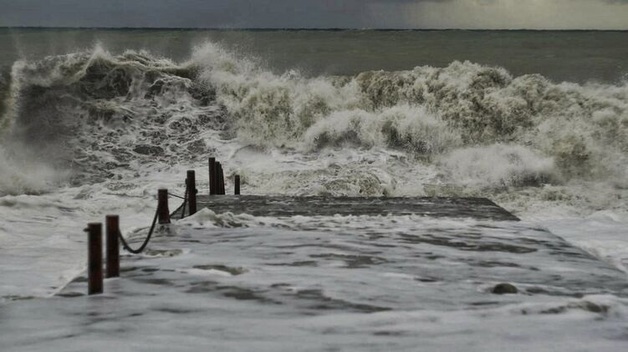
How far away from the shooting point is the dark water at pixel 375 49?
36.9 metres

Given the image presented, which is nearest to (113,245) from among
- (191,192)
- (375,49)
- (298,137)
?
(191,192)

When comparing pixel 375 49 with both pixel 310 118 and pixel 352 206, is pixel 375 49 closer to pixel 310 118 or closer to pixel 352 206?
pixel 310 118

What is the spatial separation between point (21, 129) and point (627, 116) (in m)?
17.1

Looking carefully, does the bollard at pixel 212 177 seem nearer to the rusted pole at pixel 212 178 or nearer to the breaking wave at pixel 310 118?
the rusted pole at pixel 212 178

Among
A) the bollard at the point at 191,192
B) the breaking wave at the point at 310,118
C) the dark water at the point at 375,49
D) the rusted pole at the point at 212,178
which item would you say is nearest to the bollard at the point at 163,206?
the bollard at the point at 191,192

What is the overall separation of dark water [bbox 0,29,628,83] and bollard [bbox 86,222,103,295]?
2800cm

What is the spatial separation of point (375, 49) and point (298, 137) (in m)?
21.6

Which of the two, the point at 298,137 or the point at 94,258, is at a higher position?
the point at 298,137

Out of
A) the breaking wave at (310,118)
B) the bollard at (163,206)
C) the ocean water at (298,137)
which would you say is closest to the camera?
the bollard at (163,206)

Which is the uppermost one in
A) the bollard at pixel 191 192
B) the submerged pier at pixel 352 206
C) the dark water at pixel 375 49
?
the dark water at pixel 375 49

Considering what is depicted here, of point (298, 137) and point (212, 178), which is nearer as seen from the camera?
point (212, 178)

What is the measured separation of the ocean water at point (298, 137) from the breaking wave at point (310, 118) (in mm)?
53

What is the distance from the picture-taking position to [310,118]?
24125mm

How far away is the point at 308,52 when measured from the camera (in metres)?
41.0
